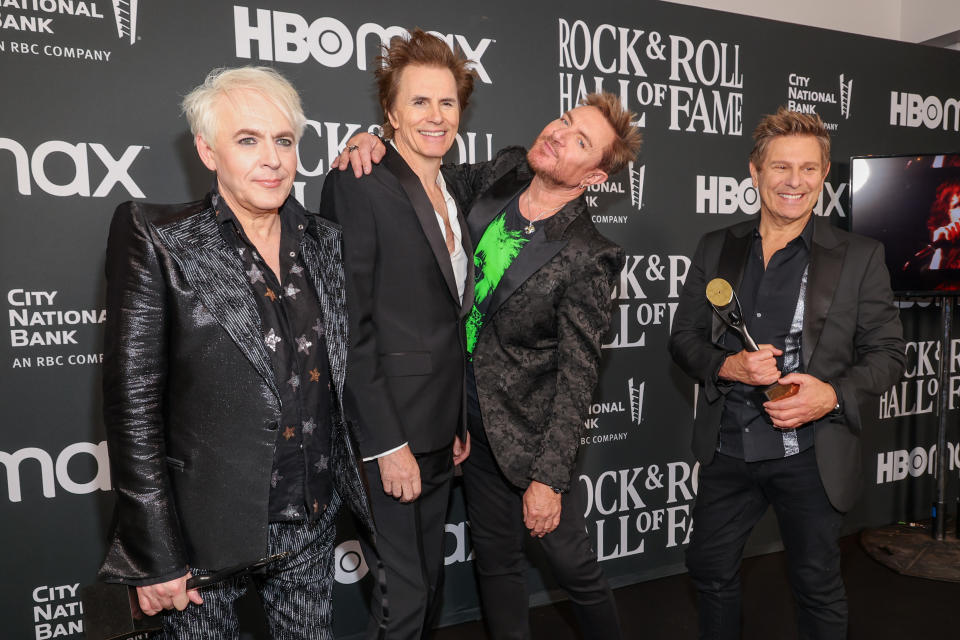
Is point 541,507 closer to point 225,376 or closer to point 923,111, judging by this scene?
point 225,376

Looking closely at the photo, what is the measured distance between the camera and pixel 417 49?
185cm

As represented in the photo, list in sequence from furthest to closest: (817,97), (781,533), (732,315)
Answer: (817,97)
(781,533)
(732,315)

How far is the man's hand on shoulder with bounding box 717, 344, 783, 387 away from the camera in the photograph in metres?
1.92

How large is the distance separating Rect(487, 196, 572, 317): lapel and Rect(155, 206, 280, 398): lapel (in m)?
0.74

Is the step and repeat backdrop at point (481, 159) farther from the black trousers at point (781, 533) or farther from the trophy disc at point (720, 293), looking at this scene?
the trophy disc at point (720, 293)

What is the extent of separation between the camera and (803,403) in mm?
1903

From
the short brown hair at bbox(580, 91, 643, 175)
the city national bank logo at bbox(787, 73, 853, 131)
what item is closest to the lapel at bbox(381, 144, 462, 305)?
the short brown hair at bbox(580, 91, 643, 175)

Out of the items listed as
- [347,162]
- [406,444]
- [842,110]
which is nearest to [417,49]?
[347,162]

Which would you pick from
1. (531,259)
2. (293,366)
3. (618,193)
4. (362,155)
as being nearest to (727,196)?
(618,193)

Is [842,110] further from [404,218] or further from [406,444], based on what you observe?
[406,444]

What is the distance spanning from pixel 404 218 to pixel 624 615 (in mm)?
2065

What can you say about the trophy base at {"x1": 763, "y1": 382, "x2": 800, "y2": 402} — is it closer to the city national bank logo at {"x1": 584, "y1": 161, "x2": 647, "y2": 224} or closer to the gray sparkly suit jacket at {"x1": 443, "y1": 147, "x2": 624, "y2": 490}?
the gray sparkly suit jacket at {"x1": 443, "y1": 147, "x2": 624, "y2": 490}

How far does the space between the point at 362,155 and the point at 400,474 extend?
839 millimetres

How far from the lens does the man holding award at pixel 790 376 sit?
6.46ft
